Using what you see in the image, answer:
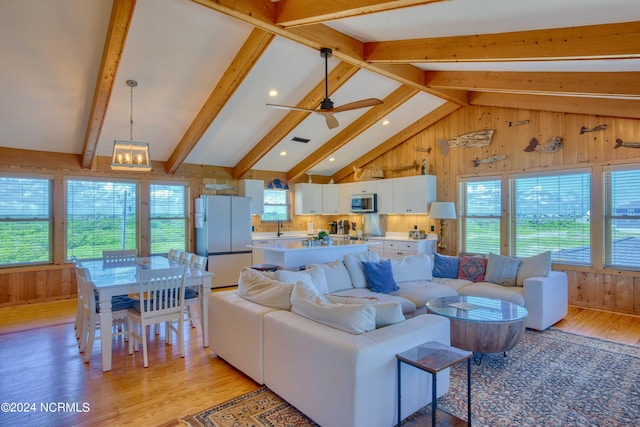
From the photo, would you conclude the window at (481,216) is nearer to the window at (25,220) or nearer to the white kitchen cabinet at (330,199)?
the white kitchen cabinet at (330,199)

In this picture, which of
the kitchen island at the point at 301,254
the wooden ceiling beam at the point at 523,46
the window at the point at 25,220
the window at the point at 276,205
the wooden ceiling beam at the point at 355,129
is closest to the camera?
the wooden ceiling beam at the point at 523,46

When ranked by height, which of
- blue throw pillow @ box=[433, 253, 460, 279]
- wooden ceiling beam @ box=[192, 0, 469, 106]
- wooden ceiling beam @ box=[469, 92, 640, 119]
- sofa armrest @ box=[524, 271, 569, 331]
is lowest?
sofa armrest @ box=[524, 271, 569, 331]

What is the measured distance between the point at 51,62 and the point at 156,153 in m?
2.60

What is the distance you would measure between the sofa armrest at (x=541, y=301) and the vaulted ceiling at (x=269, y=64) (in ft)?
7.56

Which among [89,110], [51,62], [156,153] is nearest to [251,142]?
[156,153]

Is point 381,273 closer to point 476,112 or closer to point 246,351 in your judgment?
point 246,351

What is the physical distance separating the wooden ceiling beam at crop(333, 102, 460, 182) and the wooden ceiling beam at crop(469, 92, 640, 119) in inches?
21.5

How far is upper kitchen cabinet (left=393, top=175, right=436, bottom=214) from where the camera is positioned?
6922 mm

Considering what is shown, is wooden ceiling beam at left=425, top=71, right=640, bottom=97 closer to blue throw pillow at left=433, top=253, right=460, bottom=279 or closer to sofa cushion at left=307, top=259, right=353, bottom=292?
blue throw pillow at left=433, top=253, right=460, bottom=279

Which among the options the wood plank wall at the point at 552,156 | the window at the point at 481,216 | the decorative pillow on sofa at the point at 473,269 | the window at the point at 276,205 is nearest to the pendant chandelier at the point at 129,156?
the window at the point at 276,205

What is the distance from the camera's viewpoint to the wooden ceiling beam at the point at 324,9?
9.12 feet

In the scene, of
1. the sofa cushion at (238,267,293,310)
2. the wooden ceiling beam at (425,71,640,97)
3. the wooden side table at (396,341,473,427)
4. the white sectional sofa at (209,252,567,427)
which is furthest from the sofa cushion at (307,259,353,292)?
the wooden ceiling beam at (425,71,640,97)

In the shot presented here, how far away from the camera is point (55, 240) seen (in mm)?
5953

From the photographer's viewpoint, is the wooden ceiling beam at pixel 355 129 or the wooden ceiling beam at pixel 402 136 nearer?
the wooden ceiling beam at pixel 355 129
